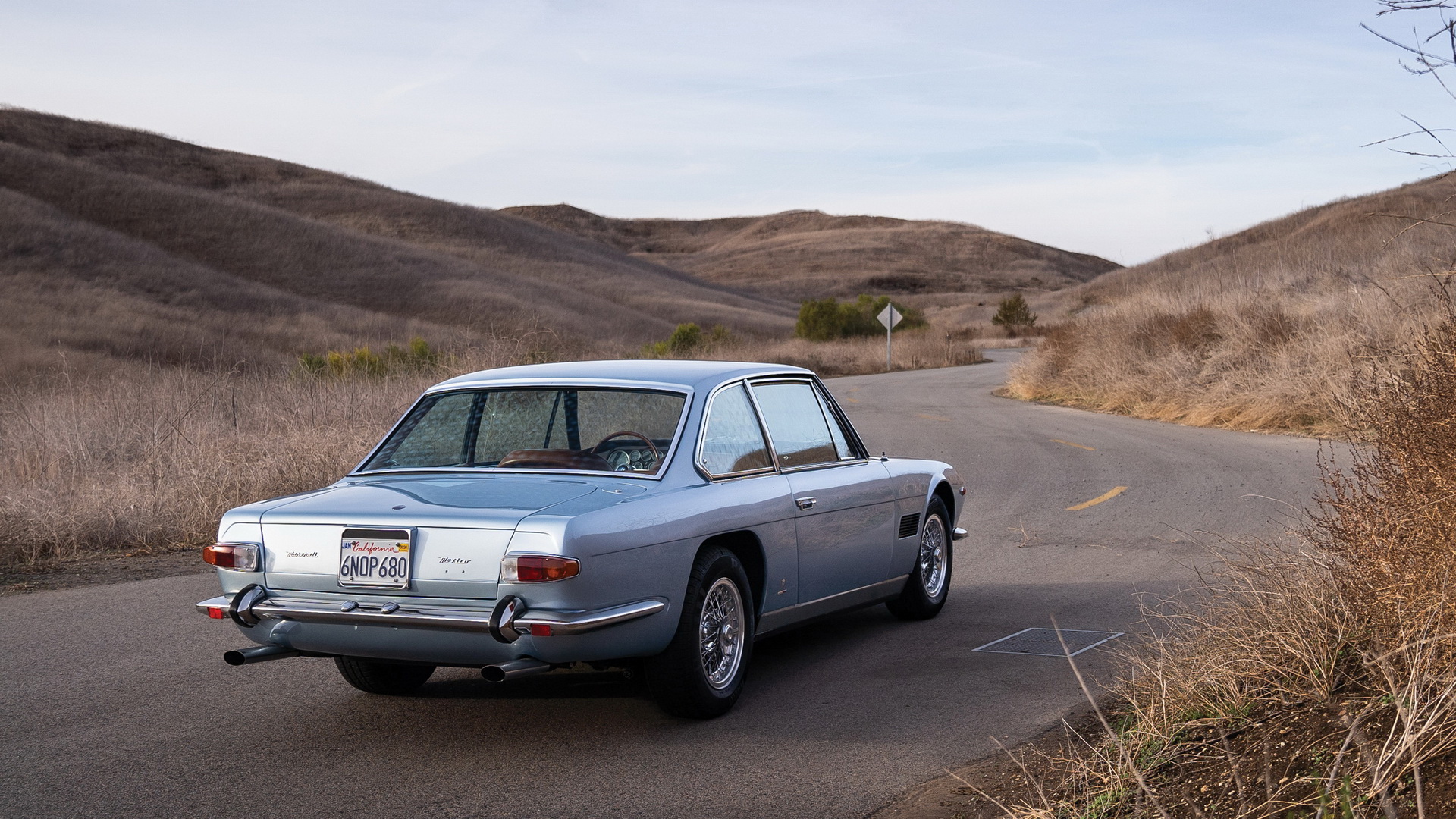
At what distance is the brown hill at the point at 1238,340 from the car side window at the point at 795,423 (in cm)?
1026

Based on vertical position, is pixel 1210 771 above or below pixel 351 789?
above

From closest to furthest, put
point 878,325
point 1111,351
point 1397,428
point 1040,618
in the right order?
1. point 1397,428
2. point 1040,618
3. point 1111,351
4. point 878,325

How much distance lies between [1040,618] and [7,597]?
6.66m

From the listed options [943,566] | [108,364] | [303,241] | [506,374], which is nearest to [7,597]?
[506,374]

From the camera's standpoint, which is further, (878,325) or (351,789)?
(878,325)

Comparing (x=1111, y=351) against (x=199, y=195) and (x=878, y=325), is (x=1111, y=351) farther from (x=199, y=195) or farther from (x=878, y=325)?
(x=199, y=195)

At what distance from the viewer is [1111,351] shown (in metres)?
26.1

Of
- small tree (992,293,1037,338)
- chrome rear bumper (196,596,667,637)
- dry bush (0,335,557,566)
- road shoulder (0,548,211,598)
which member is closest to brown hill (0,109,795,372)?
dry bush (0,335,557,566)

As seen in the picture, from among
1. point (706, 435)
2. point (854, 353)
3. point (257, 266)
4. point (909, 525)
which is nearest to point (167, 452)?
point (909, 525)

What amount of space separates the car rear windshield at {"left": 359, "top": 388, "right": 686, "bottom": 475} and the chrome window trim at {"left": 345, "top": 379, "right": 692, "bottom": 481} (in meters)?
0.02

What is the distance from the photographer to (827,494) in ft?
22.0

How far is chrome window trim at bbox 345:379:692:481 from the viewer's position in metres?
5.77

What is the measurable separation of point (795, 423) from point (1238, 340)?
17989 millimetres

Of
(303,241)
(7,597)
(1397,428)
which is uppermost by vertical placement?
(303,241)
